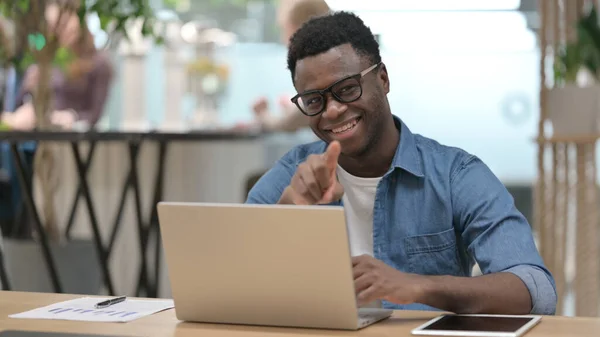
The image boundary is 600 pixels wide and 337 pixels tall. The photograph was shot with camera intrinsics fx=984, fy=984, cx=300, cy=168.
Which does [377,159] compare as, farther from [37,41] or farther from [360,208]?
[37,41]

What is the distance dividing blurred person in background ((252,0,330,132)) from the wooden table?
2.81ft

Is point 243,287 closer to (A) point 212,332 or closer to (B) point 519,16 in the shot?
(A) point 212,332

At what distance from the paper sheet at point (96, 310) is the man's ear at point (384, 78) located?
0.59m

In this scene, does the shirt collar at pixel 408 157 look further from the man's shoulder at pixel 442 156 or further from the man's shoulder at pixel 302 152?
the man's shoulder at pixel 302 152

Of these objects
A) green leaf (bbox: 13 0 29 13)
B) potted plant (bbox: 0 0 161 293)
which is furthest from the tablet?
green leaf (bbox: 13 0 29 13)

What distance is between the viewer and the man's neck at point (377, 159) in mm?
1960

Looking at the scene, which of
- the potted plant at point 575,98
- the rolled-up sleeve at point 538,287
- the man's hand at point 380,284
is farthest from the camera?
the potted plant at point 575,98

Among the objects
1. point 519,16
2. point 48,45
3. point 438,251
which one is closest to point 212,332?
point 438,251

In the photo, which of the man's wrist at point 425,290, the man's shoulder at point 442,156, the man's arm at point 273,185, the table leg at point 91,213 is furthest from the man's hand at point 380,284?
the table leg at point 91,213

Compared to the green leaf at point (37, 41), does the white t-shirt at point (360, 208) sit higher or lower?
lower

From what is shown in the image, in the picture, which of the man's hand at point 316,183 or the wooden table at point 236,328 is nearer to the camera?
the wooden table at point 236,328

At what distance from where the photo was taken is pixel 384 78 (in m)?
→ 1.94

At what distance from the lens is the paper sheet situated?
160 centimetres

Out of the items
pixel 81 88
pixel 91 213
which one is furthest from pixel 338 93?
pixel 81 88
